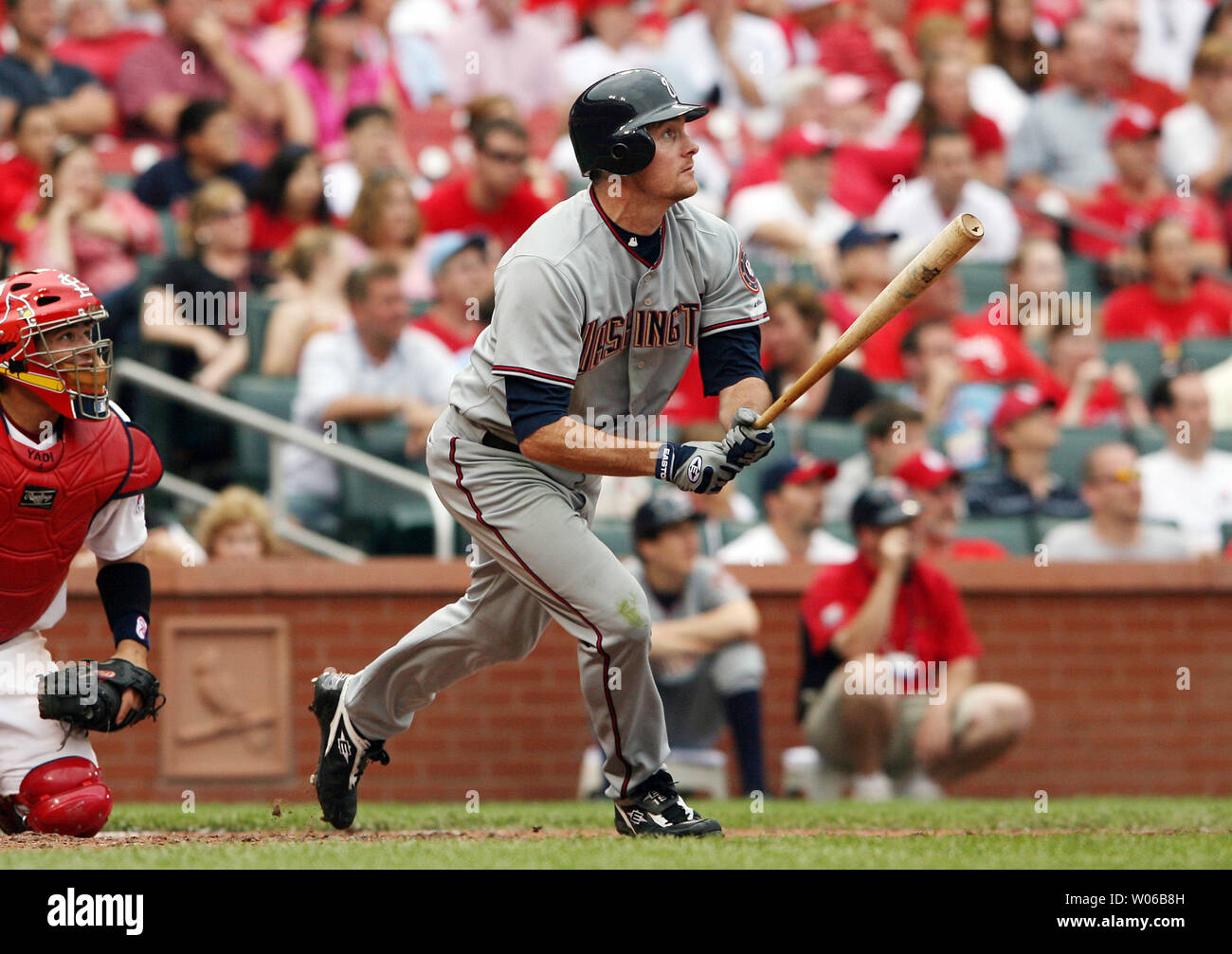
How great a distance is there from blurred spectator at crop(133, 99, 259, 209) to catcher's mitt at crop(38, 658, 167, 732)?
188 inches

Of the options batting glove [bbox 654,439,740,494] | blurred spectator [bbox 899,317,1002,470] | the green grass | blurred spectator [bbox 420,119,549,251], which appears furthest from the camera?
blurred spectator [bbox 420,119,549,251]

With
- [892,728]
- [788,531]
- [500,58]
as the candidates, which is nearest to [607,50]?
[500,58]

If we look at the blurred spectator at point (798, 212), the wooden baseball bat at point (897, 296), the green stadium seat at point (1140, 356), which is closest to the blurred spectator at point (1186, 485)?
the green stadium seat at point (1140, 356)

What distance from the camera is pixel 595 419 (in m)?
4.94

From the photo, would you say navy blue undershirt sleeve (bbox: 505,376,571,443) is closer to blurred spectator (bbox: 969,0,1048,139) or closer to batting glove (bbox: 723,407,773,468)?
batting glove (bbox: 723,407,773,468)

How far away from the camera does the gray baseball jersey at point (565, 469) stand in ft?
15.2

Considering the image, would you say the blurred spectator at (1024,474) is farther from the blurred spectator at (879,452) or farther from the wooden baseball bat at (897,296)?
the wooden baseball bat at (897,296)

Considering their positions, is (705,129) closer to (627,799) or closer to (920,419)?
(920,419)

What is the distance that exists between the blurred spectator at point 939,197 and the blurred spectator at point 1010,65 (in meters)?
1.17

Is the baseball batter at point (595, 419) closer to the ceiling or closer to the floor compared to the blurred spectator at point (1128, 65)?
closer to the floor

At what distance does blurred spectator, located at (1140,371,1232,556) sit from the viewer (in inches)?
344

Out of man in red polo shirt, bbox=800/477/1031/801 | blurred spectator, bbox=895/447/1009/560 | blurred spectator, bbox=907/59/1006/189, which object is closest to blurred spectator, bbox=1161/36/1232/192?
blurred spectator, bbox=907/59/1006/189

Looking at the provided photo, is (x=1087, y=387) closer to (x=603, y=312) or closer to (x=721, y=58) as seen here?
(x=721, y=58)

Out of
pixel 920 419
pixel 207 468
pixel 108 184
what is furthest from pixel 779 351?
pixel 108 184
